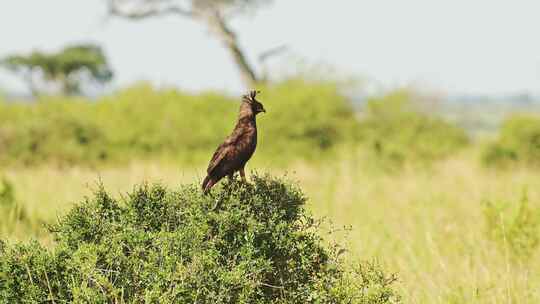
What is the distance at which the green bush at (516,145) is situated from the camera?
60.4 feet

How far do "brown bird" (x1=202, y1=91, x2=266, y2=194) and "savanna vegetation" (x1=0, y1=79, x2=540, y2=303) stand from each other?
0.14 m

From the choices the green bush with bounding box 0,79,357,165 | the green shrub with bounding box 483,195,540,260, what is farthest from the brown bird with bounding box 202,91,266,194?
the green bush with bounding box 0,79,357,165

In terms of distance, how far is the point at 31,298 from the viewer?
14.4 ft

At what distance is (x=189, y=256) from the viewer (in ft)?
14.3

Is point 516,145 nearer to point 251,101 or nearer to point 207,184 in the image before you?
point 251,101

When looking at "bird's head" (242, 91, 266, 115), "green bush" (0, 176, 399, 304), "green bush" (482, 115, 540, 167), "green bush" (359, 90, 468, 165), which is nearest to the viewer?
"green bush" (0, 176, 399, 304)

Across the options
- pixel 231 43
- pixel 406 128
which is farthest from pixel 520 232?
pixel 231 43

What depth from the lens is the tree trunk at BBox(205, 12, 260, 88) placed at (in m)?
29.3

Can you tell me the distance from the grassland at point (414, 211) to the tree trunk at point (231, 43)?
36.9 ft

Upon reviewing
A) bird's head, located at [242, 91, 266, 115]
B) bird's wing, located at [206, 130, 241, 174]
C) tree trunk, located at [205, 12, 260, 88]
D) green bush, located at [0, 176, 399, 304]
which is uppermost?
tree trunk, located at [205, 12, 260, 88]

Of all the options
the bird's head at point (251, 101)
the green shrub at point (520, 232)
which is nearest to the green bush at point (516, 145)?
the green shrub at point (520, 232)

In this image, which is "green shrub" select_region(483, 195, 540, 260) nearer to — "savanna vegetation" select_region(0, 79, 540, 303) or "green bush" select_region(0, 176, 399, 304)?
"savanna vegetation" select_region(0, 79, 540, 303)

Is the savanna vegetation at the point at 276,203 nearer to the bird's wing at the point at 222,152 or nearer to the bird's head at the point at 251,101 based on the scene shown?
the bird's wing at the point at 222,152

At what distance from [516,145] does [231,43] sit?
1371 cm
